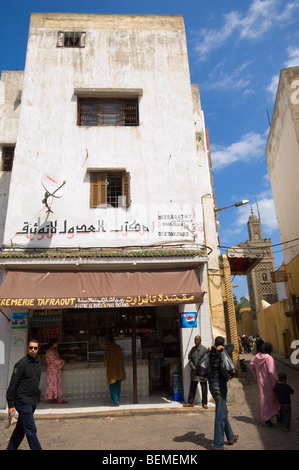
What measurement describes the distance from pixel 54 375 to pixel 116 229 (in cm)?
443

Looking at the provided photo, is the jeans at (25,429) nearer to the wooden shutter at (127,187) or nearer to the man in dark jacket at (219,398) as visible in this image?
the man in dark jacket at (219,398)

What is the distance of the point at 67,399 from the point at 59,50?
11.2 metres

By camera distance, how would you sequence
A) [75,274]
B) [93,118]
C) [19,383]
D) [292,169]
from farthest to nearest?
[292,169]
[93,118]
[75,274]
[19,383]

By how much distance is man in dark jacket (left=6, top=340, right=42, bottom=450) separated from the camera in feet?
16.0

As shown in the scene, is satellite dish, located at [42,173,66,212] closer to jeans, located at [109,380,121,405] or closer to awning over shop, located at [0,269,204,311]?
awning over shop, located at [0,269,204,311]

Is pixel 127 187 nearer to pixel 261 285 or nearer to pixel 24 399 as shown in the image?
pixel 24 399

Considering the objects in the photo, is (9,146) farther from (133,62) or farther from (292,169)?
(292,169)

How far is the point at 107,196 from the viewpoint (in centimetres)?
1073

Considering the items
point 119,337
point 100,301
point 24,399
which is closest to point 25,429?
point 24,399

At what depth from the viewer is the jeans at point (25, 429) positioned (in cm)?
486

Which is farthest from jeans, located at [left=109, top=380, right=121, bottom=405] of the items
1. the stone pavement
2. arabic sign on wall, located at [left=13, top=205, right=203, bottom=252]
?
arabic sign on wall, located at [left=13, top=205, right=203, bottom=252]

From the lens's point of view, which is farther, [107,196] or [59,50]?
[59,50]

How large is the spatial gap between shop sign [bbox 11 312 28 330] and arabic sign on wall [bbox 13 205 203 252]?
1.98 m

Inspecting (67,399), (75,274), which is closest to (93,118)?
(75,274)
